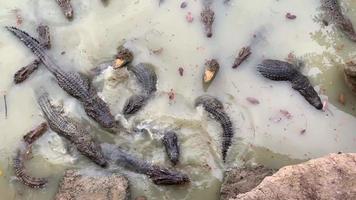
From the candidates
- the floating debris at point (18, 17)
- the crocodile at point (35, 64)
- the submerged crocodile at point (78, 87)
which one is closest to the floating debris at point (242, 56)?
the submerged crocodile at point (78, 87)

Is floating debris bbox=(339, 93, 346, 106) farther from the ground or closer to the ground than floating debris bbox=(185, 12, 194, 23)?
closer to the ground

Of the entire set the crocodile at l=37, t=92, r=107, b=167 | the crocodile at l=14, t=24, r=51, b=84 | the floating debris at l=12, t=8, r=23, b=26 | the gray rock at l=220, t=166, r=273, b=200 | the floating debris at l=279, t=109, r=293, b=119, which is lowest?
the gray rock at l=220, t=166, r=273, b=200

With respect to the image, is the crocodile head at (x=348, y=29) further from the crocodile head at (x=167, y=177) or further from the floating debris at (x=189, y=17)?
the crocodile head at (x=167, y=177)

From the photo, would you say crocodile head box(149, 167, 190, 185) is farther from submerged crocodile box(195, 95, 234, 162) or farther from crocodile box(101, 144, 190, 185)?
submerged crocodile box(195, 95, 234, 162)

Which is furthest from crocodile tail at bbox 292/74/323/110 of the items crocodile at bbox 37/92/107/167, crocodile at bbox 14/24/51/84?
crocodile at bbox 14/24/51/84

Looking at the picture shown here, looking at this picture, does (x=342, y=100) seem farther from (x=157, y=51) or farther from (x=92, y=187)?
(x=92, y=187)

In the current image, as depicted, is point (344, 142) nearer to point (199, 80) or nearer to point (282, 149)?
point (282, 149)

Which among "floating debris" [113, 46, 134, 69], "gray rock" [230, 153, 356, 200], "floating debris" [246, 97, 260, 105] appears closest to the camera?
"gray rock" [230, 153, 356, 200]
